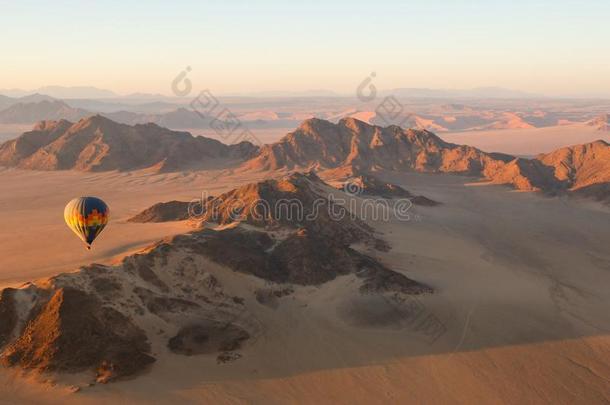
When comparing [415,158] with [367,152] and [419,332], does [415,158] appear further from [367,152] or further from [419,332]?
[419,332]

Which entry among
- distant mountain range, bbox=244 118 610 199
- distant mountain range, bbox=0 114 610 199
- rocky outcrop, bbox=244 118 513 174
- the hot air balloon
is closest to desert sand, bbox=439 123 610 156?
rocky outcrop, bbox=244 118 513 174

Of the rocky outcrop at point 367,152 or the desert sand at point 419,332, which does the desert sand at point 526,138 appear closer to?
the rocky outcrop at point 367,152

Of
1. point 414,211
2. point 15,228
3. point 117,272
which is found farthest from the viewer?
point 414,211

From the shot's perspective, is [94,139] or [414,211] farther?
[94,139]

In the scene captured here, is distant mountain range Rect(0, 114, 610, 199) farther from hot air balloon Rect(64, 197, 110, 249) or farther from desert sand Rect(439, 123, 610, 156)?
hot air balloon Rect(64, 197, 110, 249)

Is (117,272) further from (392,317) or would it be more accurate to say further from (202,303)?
(392,317)

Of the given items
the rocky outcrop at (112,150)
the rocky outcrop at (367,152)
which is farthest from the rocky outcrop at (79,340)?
the rocky outcrop at (112,150)

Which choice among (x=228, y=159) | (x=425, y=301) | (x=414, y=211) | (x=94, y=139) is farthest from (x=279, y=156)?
(x=425, y=301)
